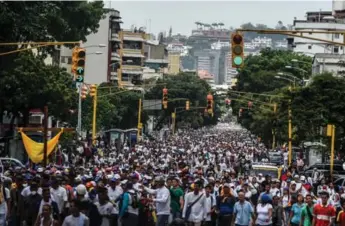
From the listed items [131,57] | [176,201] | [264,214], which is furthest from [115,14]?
[264,214]

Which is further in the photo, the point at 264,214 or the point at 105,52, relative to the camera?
the point at 105,52

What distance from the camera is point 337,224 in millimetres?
23078

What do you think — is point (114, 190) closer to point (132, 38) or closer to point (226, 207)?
point (226, 207)

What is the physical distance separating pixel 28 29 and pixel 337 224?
2127 cm

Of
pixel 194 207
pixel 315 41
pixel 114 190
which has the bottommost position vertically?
pixel 194 207

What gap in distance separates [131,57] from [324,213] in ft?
447

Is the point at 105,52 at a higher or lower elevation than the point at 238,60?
higher

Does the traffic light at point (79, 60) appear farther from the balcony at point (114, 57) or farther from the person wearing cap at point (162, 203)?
the balcony at point (114, 57)

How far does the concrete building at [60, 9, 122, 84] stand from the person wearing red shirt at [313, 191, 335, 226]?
99.5 metres

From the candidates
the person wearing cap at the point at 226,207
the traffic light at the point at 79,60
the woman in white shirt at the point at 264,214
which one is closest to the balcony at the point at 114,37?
the traffic light at the point at 79,60

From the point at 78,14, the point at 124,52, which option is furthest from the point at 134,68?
the point at 78,14

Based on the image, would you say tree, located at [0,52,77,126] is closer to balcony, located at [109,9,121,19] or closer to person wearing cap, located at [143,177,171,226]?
person wearing cap, located at [143,177,171,226]

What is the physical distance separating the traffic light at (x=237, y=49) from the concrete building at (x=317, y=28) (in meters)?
96.3

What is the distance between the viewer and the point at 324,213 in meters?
23.3
